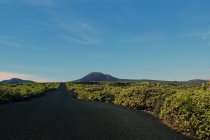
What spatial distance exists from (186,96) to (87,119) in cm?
784

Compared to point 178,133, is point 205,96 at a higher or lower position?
higher

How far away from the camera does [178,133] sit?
2097 cm

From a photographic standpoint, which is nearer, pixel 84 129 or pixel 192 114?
pixel 192 114

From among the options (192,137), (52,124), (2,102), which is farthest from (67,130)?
(2,102)

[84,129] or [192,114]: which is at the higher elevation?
[192,114]

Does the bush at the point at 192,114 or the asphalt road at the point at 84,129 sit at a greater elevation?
the bush at the point at 192,114

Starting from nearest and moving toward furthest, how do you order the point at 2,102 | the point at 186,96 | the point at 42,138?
the point at 42,138, the point at 186,96, the point at 2,102

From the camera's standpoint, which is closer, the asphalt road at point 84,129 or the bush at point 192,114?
the bush at point 192,114

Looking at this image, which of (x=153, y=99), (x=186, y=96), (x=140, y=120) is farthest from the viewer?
(x=153, y=99)

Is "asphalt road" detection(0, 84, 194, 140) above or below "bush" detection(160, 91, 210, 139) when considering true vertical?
below

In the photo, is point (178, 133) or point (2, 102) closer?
point (178, 133)

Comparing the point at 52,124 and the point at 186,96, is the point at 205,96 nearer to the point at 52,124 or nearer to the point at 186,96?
the point at 186,96

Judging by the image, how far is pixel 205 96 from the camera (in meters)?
21.0

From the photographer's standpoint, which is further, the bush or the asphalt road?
the asphalt road
